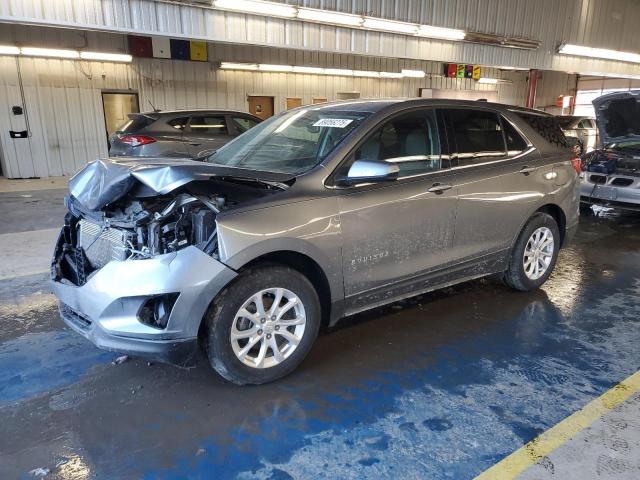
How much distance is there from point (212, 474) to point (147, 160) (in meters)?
1.88

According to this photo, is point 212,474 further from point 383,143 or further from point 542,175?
point 542,175

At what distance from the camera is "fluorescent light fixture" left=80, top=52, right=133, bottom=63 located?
1212cm

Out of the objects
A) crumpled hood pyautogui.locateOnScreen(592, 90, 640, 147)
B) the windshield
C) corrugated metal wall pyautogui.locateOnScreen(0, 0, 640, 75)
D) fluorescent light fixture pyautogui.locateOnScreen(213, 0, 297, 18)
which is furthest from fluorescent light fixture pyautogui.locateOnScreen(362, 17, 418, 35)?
the windshield

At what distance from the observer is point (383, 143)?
3199mm

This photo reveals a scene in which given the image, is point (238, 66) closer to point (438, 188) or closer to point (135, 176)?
point (438, 188)

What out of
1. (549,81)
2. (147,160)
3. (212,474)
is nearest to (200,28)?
(147,160)

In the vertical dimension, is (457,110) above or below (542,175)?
above

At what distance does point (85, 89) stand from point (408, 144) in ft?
38.9

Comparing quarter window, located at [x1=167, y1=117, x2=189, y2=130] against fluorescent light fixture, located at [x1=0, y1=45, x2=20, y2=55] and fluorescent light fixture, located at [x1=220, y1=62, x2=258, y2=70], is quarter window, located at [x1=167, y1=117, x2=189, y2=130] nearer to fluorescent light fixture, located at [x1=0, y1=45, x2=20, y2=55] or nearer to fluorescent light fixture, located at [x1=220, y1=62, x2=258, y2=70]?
fluorescent light fixture, located at [x1=0, y1=45, x2=20, y2=55]

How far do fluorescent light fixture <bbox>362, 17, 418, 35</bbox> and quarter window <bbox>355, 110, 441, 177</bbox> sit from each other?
7.89 metres

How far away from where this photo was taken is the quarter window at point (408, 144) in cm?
315

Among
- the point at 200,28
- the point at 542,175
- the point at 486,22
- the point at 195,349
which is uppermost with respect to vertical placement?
the point at 486,22

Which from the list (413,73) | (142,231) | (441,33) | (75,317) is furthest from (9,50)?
(413,73)

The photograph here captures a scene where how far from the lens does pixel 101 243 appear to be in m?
Result: 2.84
